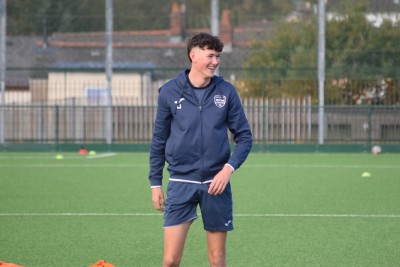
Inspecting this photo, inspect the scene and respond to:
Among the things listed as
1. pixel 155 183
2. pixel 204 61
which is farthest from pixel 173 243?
pixel 204 61

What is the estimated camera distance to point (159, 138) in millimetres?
6934

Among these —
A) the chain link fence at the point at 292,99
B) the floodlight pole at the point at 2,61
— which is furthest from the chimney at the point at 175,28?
the floodlight pole at the point at 2,61

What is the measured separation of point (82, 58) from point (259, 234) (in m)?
40.3

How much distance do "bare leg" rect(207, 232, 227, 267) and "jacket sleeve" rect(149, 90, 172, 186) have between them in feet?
1.77

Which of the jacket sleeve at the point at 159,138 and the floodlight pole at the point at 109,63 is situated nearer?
the jacket sleeve at the point at 159,138

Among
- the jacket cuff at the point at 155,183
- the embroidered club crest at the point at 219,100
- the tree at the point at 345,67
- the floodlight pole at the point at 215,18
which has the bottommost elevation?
the jacket cuff at the point at 155,183

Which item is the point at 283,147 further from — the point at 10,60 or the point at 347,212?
the point at 10,60

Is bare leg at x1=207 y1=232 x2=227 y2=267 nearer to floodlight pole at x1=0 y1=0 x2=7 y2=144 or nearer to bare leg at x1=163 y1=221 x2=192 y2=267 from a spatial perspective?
bare leg at x1=163 y1=221 x2=192 y2=267

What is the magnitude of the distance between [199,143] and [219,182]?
32 centimetres

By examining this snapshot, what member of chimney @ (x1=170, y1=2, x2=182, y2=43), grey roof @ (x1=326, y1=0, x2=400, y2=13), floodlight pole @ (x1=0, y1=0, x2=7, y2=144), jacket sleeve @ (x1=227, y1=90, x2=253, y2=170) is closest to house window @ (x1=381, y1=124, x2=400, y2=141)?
grey roof @ (x1=326, y1=0, x2=400, y2=13)

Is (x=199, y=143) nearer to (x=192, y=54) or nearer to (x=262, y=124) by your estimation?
(x=192, y=54)

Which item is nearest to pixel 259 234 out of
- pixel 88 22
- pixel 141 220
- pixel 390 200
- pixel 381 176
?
pixel 141 220

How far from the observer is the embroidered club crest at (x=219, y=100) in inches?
268

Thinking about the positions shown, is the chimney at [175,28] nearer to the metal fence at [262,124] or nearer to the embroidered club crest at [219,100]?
the metal fence at [262,124]
